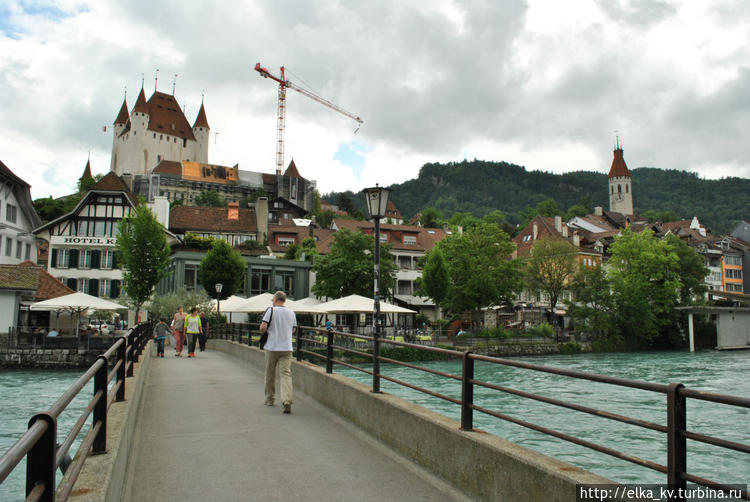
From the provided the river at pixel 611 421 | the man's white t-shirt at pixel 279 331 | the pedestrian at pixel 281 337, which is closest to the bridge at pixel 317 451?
the pedestrian at pixel 281 337

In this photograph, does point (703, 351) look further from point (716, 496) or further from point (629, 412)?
point (716, 496)

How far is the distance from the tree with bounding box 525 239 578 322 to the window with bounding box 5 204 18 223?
4472cm

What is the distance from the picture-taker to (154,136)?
148 metres

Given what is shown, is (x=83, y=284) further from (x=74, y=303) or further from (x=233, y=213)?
(x=233, y=213)

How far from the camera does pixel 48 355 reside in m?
32.5

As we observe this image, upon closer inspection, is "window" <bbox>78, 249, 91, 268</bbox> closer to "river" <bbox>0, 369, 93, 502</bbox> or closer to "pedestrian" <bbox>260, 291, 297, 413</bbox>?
"river" <bbox>0, 369, 93, 502</bbox>

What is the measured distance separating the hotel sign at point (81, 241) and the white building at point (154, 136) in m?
95.5

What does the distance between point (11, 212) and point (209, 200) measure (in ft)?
267

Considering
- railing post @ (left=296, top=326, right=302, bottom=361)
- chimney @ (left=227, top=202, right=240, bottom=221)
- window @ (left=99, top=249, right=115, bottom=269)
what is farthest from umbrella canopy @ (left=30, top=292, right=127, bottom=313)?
chimney @ (left=227, top=202, right=240, bottom=221)

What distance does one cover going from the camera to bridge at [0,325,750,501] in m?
3.49

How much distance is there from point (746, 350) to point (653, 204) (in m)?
140

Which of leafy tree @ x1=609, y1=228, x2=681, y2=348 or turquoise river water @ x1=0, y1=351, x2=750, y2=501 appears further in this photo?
leafy tree @ x1=609, y1=228, x2=681, y2=348

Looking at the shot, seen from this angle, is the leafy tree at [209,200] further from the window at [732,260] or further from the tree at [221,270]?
the window at [732,260]

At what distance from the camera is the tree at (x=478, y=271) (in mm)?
52625
